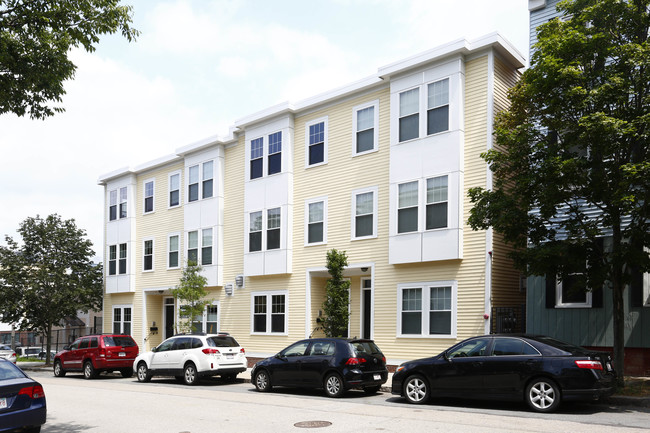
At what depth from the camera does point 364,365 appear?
15156 mm

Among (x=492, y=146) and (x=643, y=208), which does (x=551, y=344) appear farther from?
(x=492, y=146)

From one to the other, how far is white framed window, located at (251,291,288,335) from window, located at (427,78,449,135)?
863 centimetres

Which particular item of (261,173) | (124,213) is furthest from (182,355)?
(124,213)

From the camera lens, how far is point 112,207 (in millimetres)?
34406

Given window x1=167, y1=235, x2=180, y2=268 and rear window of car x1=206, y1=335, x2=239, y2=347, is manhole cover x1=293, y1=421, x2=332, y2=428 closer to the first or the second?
rear window of car x1=206, y1=335, x2=239, y2=347

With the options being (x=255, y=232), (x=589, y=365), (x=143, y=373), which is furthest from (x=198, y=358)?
(x=589, y=365)

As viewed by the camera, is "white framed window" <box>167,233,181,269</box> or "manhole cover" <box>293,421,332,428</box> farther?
"white framed window" <box>167,233,181,269</box>

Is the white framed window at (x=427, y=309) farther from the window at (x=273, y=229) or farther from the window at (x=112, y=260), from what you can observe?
the window at (x=112, y=260)

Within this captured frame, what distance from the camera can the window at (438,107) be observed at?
19703 mm

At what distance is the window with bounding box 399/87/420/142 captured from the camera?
2038cm

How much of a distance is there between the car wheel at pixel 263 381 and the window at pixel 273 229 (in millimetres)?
8099

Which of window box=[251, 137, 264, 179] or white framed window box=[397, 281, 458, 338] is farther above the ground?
window box=[251, 137, 264, 179]

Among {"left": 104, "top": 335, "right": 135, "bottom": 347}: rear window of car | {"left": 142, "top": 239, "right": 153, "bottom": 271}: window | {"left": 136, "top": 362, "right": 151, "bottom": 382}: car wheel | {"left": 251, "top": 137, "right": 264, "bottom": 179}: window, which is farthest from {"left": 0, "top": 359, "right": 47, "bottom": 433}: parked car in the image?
{"left": 142, "top": 239, "right": 153, "bottom": 271}: window

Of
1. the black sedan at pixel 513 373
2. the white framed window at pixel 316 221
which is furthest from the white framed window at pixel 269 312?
the black sedan at pixel 513 373
